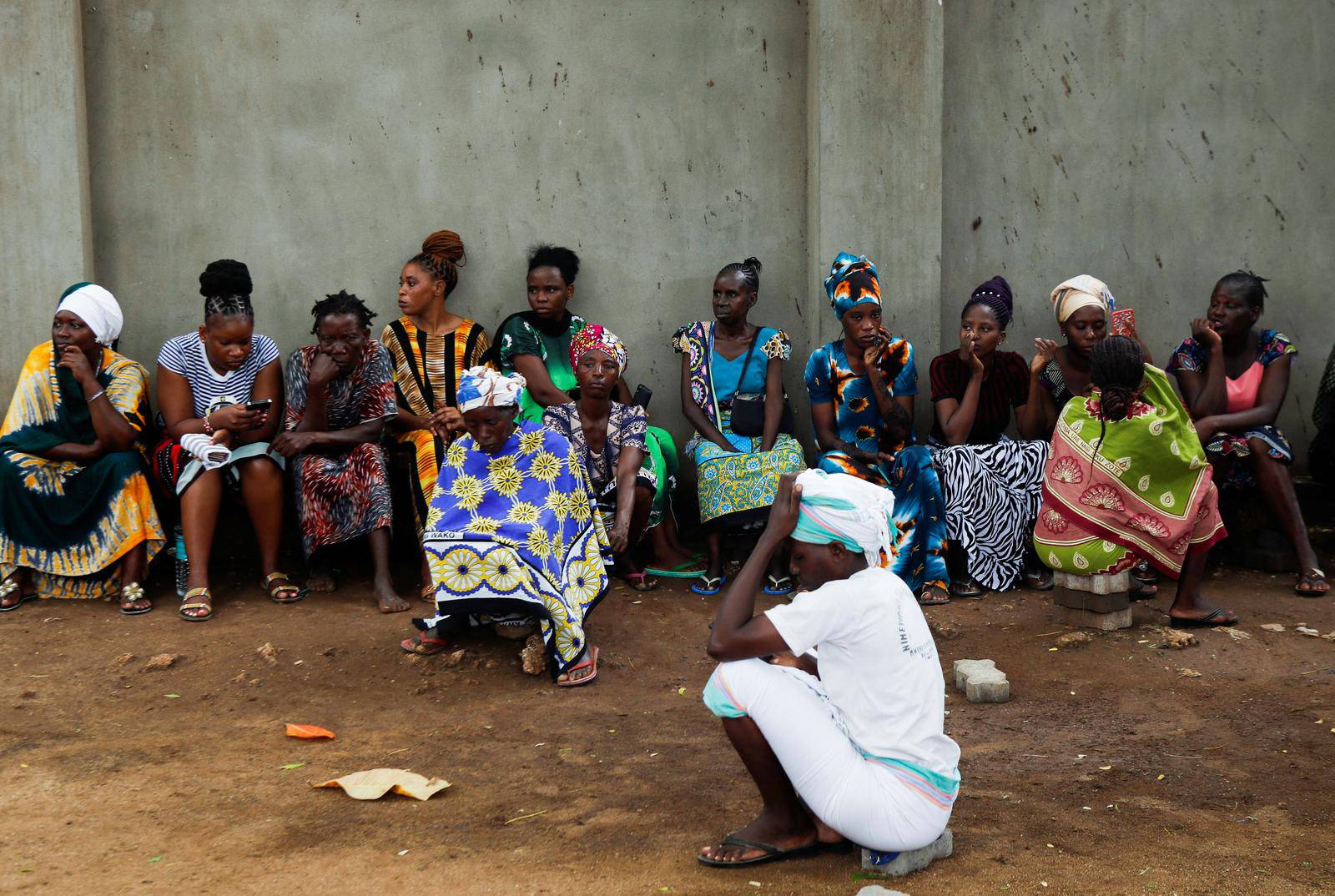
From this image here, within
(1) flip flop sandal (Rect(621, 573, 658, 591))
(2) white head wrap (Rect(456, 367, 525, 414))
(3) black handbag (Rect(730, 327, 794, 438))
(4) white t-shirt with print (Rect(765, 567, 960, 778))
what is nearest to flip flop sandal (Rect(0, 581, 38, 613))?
(2) white head wrap (Rect(456, 367, 525, 414))

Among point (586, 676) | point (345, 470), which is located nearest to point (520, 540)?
point (586, 676)

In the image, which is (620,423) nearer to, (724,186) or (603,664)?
(603,664)

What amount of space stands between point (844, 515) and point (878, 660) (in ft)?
1.37

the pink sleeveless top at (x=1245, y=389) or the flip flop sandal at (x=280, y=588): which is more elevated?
the pink sleeveless top at (x=1245, y=389)

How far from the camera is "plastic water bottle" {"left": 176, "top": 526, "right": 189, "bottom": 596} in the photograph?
20.8 ft

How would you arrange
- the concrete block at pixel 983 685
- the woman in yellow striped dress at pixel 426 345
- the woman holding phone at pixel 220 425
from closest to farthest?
the concrete block at pixel 983 685
the woman holding phone at pixel 220 425
the woman in yellow striped dress at pixel 426 345

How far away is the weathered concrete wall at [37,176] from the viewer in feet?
22.3

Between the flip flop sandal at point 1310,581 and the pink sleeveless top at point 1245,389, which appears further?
the pink sleeveless top at point 1245,389

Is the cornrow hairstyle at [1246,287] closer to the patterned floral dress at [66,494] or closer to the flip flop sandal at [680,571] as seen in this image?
the flip flop sandal at [680,571]

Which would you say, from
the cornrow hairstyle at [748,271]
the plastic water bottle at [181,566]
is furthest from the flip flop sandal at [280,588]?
the cornrow hairstyle at [748,271]

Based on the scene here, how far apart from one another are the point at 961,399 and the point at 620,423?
203 centimetres

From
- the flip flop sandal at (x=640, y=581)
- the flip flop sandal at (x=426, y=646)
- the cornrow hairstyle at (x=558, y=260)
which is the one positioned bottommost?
the flip flop sandal at (x=426, y=646)

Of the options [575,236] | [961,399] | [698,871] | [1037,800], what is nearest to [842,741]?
[698,871]

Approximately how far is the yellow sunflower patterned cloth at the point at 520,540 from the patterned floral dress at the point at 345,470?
3.55ft
